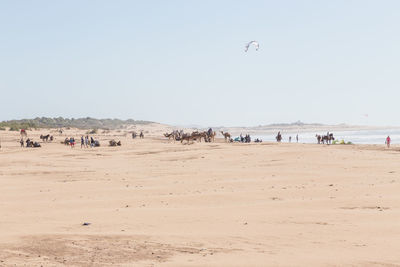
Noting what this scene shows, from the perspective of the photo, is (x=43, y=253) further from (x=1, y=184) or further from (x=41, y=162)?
(x=41, y=162)

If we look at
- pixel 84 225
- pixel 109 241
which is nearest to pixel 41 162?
pixel 84 225

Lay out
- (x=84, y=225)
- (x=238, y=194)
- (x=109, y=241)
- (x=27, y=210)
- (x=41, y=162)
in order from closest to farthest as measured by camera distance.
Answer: (x=109, y=241)
(x=84, y=225)
(x=27, y=210)
(x=238, y=194)
(x=41, y=162)

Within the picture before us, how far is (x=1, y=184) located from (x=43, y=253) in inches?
398

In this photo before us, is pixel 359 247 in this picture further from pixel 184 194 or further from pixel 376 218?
pixel 184 194

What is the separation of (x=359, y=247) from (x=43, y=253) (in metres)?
5.21

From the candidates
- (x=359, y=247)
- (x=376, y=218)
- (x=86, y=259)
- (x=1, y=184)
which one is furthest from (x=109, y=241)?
(x=1, y=184)

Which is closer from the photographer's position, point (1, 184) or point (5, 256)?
point (5, 256)

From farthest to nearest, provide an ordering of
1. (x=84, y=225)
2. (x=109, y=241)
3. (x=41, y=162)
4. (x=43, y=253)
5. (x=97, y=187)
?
1. (x=41, y=162)
2. (x=97, y=187)
3. (x=84, y=225)
4. (x=109, y=241)
5. (x=43, y=253)

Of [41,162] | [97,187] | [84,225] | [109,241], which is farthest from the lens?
[41,162]

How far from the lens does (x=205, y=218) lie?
10.9m

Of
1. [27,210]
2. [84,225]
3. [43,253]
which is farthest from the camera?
[27,210]

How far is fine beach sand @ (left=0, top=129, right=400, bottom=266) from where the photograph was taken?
25.7ft

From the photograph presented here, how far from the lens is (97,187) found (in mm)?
16438

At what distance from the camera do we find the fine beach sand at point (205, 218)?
7.83m
